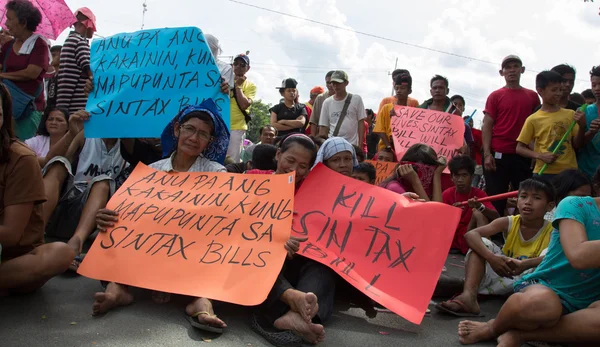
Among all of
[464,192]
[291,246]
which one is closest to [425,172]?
[464,192]

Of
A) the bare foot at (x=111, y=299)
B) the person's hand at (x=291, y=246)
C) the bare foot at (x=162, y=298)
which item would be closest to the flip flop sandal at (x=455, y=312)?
the person's hand at (x=291, y=246)

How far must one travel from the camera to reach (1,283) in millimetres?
2566

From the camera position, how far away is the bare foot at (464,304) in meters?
2.99

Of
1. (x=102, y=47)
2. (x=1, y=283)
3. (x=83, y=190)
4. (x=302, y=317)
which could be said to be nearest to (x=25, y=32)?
(x=102, y=47)

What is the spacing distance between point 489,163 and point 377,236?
2863 mm

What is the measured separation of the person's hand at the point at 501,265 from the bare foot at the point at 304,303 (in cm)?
123

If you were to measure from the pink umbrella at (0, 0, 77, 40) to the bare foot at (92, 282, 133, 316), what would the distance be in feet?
11.1

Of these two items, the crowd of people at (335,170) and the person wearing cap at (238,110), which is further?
the person wearing cap at (238,110)

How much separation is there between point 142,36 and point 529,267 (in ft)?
11.6

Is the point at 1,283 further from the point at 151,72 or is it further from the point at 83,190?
the point at 151,72

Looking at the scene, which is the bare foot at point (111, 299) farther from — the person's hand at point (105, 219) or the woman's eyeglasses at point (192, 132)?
the woman's eyeglasses at point (192, 132)

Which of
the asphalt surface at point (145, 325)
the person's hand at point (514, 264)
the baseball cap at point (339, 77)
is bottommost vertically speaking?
the asphalt surface at point (145, 325)

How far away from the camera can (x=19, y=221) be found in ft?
8.36

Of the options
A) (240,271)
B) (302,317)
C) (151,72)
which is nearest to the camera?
(302,317)
